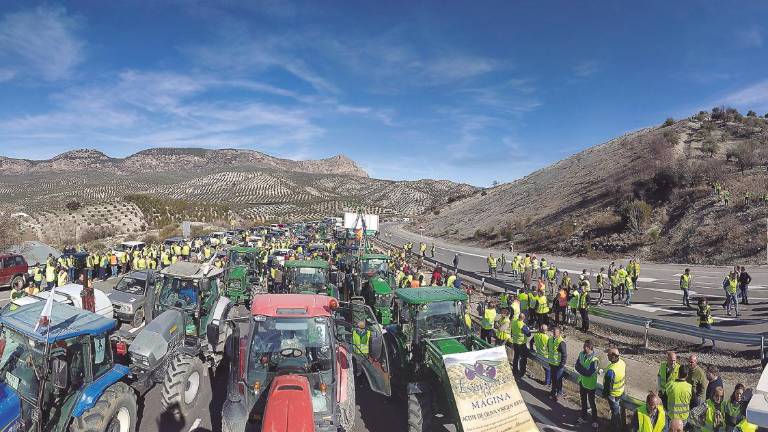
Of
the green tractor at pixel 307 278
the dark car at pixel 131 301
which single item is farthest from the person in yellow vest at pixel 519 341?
the dark car at pixel 131 301

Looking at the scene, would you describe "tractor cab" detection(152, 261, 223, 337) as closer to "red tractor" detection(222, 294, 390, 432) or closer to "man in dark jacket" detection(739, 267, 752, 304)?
"red tractor" detection(222, 294, 390, 432)

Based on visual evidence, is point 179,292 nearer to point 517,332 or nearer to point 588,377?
point 517,332

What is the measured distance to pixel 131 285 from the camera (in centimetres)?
1543

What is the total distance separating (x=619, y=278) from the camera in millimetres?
17828

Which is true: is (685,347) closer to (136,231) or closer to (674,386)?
(674,386)

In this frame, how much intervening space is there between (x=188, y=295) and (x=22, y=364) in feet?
17.0

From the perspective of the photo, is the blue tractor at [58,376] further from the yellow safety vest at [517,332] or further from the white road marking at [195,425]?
the yellow safety vest at [517,332]

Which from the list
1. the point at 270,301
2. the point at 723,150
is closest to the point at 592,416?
the point at 270,301

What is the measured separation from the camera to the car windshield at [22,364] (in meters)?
5.41

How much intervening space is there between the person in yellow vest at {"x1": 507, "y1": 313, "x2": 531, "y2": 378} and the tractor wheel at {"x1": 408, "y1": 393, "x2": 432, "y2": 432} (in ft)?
12.4

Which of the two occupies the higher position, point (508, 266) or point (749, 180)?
point (749, 180)

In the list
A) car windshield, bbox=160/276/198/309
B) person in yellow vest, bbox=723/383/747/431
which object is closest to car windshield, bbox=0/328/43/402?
car windshield, bbox=160/276/198/309

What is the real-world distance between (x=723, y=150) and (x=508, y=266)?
31.0m

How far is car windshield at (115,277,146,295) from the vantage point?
49.7 feet
